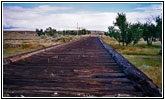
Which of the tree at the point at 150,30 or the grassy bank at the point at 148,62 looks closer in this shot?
the grassy bank at the point at 148,62

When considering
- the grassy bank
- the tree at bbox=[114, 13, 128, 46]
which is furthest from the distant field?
the tree at bbox=[114, 13, 128, 46]

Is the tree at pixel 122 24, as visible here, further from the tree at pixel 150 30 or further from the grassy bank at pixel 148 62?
the grassy bank at pixel 148 62

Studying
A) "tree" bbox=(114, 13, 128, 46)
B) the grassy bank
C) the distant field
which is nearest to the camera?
the grassy bank

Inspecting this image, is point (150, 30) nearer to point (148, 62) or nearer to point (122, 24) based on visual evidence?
point (122, 24)

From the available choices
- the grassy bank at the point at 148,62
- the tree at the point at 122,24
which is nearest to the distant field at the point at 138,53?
the grassy bank at the point at 148,62

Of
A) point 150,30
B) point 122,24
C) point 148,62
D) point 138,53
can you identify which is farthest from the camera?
point 150,30

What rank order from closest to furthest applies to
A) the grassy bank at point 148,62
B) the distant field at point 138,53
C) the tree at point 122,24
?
the grassy bank at point 148,62, the distant field at point 138,53, the tree at point 122,24

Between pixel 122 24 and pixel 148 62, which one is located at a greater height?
pixel 122 24

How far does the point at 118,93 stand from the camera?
2.07m

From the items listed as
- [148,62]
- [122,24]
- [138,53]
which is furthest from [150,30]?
[148,62]

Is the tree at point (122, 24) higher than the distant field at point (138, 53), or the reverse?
the tree at point (122, 24)

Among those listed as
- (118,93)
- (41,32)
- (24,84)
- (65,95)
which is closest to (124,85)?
(118,93)

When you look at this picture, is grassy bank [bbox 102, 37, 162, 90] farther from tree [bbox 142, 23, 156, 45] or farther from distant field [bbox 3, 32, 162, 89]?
tree [bbox 142, 23, 156, 45]

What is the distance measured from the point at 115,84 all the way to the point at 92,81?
13.3 inches
